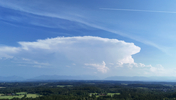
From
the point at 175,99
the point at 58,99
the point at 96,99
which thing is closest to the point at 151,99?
the point at 175,99

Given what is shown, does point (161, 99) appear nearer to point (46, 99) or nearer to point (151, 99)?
point (151, 99)

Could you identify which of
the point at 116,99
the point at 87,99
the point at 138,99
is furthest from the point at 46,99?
the point at 138,99

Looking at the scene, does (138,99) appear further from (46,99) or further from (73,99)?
(46,99)

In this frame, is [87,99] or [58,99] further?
[87,99]

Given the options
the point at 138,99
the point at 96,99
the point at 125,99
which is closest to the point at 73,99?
the point at 96,99

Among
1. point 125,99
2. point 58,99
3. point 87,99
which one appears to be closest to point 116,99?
point 125,99

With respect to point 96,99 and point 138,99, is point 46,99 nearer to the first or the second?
point 96,99

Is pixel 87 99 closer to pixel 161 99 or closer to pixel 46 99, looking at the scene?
pixel 46 99
